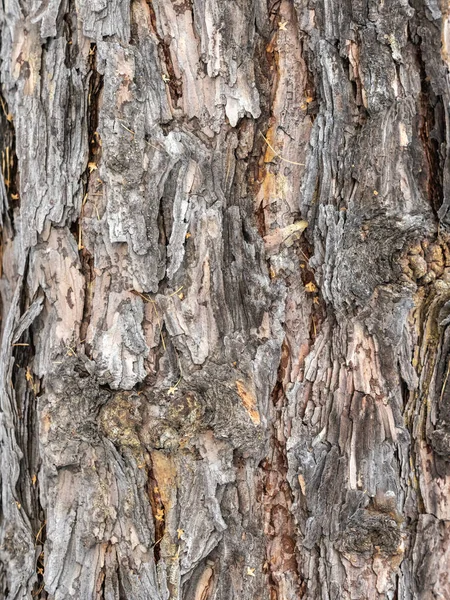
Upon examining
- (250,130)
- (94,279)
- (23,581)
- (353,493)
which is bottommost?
(23,581)

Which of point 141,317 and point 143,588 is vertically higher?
point 141,317

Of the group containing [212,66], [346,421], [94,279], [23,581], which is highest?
[212,66]

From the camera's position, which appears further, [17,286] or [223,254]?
[17,286]

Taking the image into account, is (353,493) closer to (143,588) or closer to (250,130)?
(143,588)

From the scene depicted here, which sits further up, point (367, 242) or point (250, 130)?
point (250, 130)

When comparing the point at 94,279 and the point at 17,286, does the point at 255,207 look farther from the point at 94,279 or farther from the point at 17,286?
the point at 17,286

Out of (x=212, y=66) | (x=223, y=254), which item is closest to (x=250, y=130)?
(x=212, y=66)

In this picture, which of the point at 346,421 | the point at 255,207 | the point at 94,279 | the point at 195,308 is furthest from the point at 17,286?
the point at 346,421
